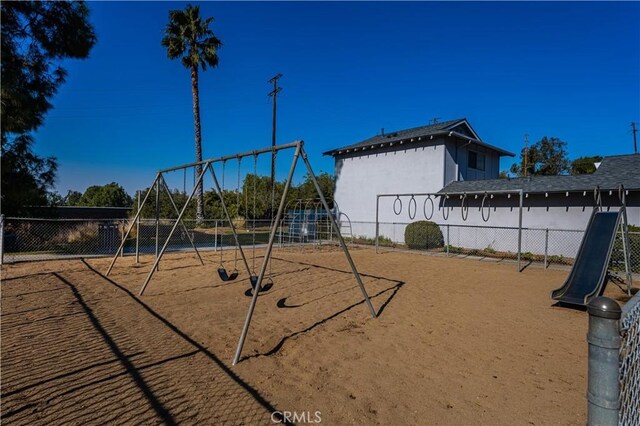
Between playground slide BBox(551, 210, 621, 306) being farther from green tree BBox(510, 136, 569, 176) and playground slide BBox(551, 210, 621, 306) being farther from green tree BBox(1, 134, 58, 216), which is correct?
green tree BBox(510, 136, 569, 176)

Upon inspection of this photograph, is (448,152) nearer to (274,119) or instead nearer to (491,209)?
(491,209)

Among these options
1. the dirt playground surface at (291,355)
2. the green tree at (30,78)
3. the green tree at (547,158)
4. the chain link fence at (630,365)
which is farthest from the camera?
the green tree at (547,158)

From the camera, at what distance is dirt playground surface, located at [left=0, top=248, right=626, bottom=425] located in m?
2.84

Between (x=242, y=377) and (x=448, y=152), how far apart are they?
50.6ft

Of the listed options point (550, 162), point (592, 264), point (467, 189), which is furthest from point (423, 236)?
point (550, 162)

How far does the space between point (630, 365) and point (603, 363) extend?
3.13ft

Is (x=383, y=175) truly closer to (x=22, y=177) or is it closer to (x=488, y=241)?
(x=488, y=241)

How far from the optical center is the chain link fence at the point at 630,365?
166 cm

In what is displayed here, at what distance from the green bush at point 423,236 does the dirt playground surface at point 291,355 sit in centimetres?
778

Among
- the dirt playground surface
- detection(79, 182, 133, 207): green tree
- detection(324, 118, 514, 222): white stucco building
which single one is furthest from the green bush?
Result: detection(79, 182, 133, 207): green tree

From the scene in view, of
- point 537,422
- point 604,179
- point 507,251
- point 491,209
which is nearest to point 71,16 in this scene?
point 537,422

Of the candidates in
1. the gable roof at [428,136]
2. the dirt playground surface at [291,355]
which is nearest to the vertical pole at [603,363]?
the dirt playground surface at [291,355]

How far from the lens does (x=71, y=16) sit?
12.4 meters

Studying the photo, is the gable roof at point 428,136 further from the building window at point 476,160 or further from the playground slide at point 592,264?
the playground slide at point 592,264
